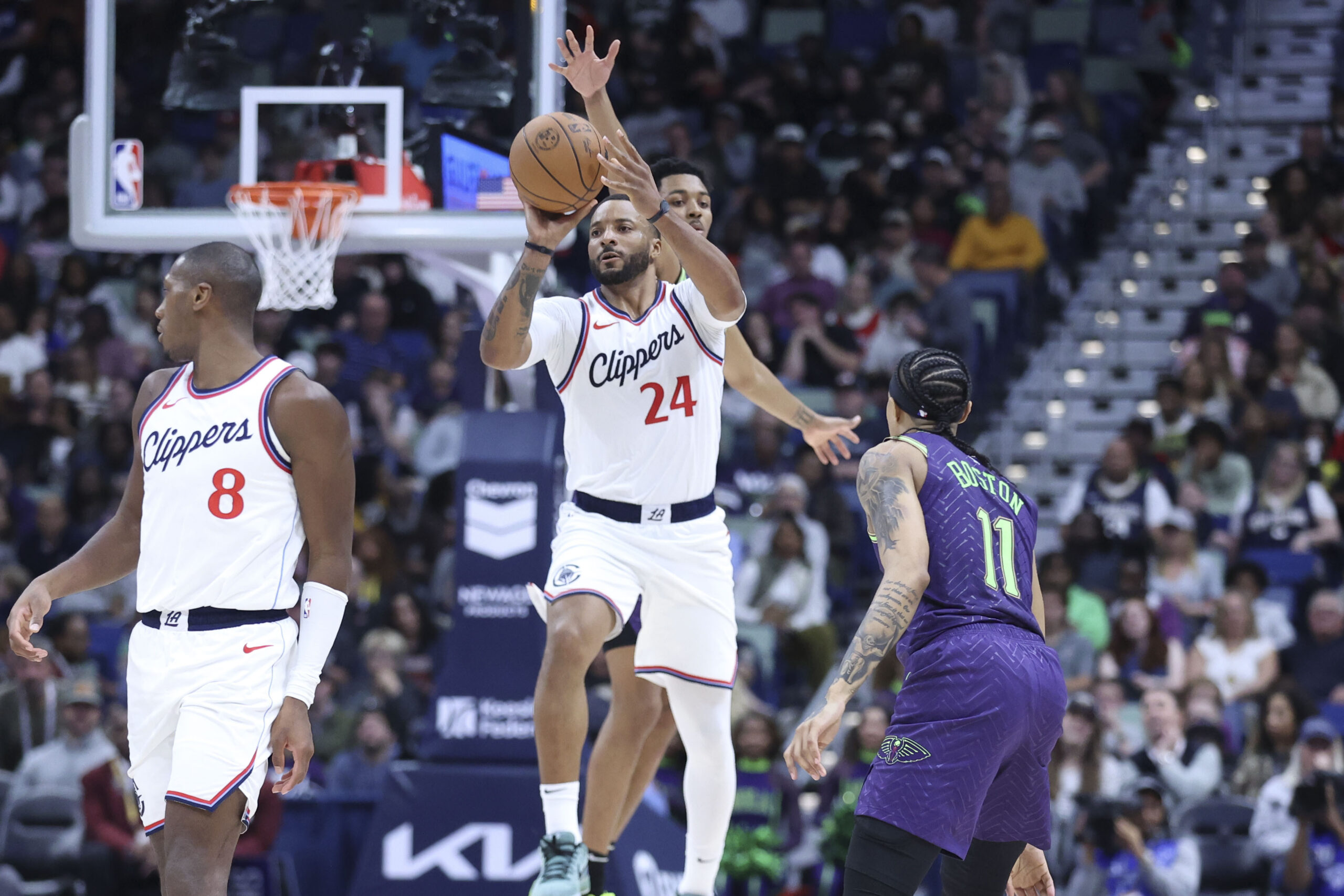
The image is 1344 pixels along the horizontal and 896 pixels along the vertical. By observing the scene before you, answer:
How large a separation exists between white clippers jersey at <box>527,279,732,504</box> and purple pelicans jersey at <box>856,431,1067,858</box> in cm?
127

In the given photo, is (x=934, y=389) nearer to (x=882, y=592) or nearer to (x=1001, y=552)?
(x=1001, y=552)

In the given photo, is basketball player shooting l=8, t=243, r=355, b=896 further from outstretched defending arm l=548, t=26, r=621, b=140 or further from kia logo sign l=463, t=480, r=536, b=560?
kia logo sign l=463, t=480, r=536, b=560

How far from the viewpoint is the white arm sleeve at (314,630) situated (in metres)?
4.93

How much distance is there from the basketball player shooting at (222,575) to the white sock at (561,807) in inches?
43.8

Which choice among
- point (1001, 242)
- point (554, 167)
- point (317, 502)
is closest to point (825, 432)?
point (554, 167)

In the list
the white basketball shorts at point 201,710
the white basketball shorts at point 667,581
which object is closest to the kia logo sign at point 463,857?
the white basketball shorts at point 667,581

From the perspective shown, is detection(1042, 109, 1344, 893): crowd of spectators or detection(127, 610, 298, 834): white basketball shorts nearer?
detection(127, 610, 298, 834): white basketball shorts

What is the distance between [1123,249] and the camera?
16.3m

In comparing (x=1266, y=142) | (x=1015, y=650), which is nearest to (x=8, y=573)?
(x=1015, y=650)

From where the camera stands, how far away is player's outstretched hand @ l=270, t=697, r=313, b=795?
4.79 meters

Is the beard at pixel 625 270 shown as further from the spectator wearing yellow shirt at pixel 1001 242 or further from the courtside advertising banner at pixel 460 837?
the spectator wearing yellow shirt at pixel 1001 242

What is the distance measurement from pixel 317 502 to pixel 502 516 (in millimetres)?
3111

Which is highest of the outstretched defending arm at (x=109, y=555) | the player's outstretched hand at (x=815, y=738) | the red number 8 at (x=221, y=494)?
the red number 8 at (x=221, y=494)

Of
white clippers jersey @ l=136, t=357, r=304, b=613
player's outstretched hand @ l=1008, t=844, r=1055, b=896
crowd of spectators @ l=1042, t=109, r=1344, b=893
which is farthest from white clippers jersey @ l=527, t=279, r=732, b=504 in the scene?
crowd of spectators @ l=1042, t=109, r=1344, b=893
